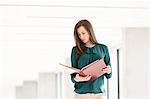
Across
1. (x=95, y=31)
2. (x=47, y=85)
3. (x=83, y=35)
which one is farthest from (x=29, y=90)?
(x=83, y=35)

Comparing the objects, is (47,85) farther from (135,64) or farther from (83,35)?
(83,35)

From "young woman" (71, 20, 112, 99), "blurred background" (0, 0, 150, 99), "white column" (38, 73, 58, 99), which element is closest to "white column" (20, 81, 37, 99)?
"white column" (38, 73, 58, 99)

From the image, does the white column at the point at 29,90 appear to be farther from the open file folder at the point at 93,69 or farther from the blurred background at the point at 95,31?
the open file folder at the point at 93,69

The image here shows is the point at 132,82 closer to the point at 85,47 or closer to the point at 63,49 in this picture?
the point at 63,49

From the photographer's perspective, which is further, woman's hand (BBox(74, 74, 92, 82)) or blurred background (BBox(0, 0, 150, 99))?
blurred background (BBox(0, 0, 150, 99))

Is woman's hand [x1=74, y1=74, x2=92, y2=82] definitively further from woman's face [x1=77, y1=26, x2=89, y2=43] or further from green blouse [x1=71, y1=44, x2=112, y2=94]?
woman's face [x1=77, y1=26, x2=89, y2=43]

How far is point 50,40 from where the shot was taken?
16.3 feet

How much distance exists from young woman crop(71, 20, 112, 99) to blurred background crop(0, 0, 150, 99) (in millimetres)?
326

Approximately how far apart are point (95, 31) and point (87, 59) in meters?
0.46

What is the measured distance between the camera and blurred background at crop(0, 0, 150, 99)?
314cm

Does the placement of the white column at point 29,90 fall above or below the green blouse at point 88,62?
below

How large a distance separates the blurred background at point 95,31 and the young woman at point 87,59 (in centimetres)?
33

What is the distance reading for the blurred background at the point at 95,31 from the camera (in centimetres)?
314

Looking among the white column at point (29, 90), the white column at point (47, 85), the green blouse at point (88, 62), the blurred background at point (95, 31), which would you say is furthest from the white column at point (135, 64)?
the white column at point (29, 90)
